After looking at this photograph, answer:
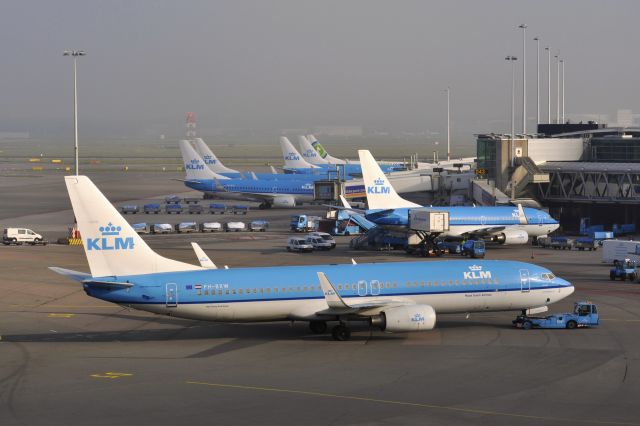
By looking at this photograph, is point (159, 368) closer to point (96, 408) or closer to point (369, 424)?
point (96, 408)

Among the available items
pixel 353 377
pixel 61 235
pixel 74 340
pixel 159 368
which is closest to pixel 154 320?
pixel 74 340

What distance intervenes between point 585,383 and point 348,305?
43.5 ft

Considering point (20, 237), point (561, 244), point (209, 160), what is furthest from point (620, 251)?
point (209, 160)

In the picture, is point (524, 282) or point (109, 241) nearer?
point (109, 241)

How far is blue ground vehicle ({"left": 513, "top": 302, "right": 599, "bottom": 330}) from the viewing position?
5453 cm

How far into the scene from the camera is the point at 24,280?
2968 inches

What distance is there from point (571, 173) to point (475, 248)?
31.6m

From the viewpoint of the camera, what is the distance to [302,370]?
44531 mm

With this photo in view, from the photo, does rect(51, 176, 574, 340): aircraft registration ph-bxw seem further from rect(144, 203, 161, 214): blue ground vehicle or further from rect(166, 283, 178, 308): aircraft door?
rect(144, 203, 161, 214): blue ground vehicle

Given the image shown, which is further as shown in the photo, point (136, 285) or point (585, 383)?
point (136, 285)

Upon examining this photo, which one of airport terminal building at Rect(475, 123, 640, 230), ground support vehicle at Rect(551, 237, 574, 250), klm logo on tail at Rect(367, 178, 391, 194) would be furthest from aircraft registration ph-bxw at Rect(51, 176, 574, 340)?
airport terminal building at Rect(475, 123, 640, 230)

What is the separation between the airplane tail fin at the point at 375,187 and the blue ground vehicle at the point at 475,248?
9.17 metres

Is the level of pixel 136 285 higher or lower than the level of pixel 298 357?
higher

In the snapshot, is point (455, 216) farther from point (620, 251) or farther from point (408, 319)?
point (408, 319)
